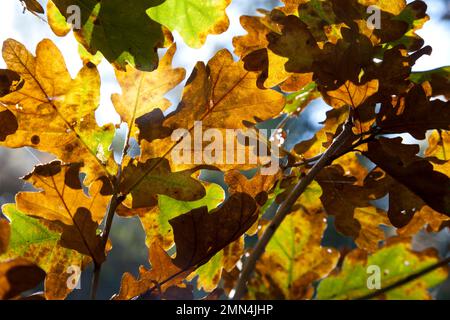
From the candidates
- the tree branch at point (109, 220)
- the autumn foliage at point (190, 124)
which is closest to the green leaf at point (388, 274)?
the autumn foliage at point (190, 124)

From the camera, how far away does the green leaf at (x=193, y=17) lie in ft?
2.09

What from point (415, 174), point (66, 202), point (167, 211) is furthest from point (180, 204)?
point (415, 174)

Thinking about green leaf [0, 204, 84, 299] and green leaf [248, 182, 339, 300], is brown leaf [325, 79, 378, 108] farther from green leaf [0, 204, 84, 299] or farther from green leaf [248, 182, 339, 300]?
green leaf [0, 204, 84, 299]

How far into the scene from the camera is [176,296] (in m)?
0.51

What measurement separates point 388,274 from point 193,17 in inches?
16.4

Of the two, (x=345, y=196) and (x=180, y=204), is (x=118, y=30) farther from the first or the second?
(x=345, y=196)

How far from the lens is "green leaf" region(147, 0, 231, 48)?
64cm

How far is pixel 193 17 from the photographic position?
0.65 m

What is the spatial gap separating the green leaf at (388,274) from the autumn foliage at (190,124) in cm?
1

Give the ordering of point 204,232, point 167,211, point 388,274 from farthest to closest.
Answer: point 388,274 → point 167,211 → point 204,232

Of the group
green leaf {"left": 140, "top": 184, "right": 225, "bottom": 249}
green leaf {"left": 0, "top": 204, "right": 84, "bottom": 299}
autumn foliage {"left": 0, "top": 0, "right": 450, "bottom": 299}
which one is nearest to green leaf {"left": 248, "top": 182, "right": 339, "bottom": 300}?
autumn foliage {"left": 0, "top": 0, "right": 450, "bottom": 299}
